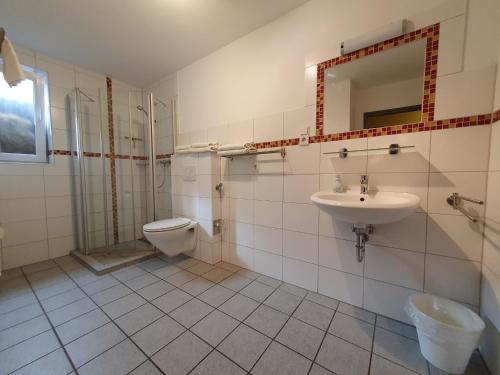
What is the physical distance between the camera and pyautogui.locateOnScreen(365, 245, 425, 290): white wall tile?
1.23 meters

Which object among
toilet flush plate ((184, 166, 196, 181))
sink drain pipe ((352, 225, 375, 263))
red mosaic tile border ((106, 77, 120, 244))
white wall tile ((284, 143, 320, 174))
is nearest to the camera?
sink drain pipe ((352, 225, 375, 263))

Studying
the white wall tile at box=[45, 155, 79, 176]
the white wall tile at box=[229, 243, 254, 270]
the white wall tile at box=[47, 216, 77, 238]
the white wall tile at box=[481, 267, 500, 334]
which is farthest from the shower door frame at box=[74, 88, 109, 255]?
the white wall tile at box=[481, 267, 500, 334]

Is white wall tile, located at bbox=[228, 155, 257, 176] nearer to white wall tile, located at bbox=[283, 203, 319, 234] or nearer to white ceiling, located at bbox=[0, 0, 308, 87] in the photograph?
white wall tile, located at bbox=[283, 203, 319, 234]

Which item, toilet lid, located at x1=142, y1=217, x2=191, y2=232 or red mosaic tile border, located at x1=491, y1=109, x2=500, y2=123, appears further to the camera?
toilet lid, located at x1=142, y1=217, x2=191, y2=232

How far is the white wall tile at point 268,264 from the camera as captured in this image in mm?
1796

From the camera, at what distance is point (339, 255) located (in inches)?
58.4

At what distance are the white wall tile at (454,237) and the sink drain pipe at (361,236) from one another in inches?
12.0

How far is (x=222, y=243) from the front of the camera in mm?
2180

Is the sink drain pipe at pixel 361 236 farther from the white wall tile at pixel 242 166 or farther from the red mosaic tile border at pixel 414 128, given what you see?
the white wall tile at pixel 242 166

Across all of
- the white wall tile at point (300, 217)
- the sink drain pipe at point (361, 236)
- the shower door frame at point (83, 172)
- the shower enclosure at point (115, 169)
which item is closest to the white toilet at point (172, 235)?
the shower enclosure at point (115, 169)

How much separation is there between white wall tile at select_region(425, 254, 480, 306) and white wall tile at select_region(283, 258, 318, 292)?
2.26ft

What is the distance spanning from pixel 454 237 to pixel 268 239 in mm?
1220

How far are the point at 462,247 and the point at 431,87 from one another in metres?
0.92

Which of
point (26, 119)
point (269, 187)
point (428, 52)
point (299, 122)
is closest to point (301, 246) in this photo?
point (269, 187)
